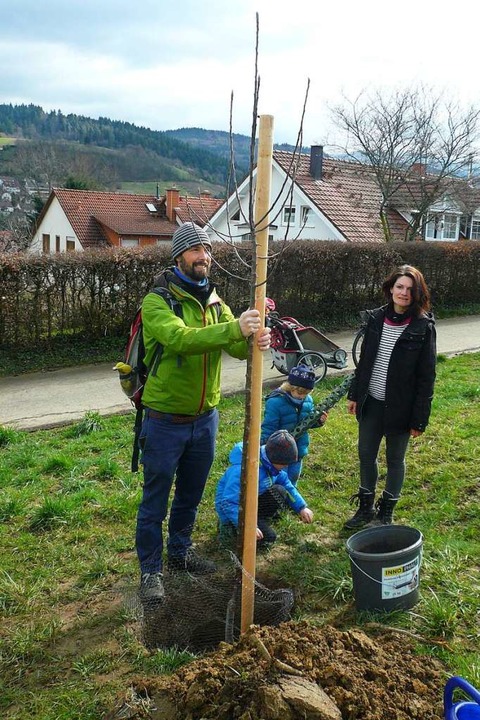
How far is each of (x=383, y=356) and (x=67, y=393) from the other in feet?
15.9

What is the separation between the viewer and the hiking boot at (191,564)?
12.3 feet

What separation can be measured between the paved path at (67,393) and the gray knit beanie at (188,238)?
3925 mm

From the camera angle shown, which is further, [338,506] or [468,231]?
[468,231]

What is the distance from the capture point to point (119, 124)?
12900 cm

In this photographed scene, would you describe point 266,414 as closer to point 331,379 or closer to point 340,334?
point 331,379

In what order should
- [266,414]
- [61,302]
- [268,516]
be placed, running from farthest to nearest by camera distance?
1. [61,302]
2. [266,414]
3. [268,516]

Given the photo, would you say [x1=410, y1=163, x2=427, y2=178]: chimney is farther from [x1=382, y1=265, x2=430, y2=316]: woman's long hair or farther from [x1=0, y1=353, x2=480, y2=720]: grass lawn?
[x1=382, y1=265, x2=430, y2=316]: woman's long hair

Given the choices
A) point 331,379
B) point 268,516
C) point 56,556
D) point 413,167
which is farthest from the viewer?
point 413,167

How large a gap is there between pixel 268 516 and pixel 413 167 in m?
18.0

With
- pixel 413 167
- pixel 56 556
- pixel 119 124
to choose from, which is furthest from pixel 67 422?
pixel 119 124

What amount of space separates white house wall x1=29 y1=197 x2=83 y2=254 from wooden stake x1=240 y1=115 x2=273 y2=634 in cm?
3843

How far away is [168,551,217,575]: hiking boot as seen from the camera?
3734 millimetres

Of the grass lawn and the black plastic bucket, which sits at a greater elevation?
the black plastic bucket

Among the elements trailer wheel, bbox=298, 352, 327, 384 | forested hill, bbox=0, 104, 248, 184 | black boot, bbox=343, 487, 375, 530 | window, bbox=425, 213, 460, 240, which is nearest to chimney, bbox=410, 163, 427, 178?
window, bbox=425, 213, 460, 240
